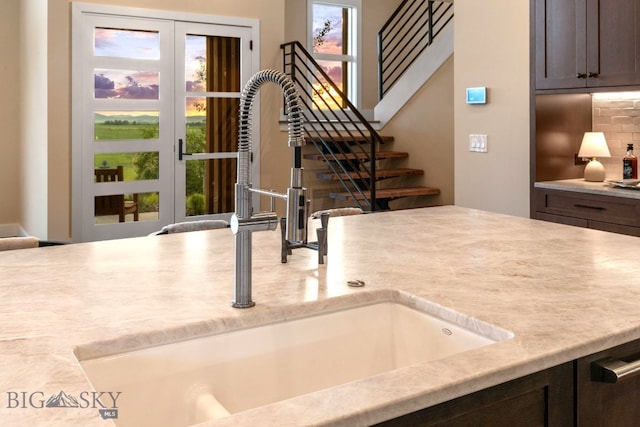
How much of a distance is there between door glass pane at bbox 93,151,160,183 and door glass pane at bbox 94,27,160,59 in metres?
0.93

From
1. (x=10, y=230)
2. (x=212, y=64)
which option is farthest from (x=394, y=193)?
(x=10, y=230)

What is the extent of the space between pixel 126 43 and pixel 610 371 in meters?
5.77

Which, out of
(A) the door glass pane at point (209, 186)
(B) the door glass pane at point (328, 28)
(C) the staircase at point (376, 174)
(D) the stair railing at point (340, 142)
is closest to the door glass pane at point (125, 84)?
(A) the door glass pane at point (209, 186)

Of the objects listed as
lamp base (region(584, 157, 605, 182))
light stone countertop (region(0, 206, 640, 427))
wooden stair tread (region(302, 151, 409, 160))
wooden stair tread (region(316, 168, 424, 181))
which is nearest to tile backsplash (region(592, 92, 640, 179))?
lamp base (region(584, 157, 605, 182))

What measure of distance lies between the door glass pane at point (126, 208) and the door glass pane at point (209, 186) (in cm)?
36

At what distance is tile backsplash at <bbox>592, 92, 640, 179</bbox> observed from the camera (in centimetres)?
409

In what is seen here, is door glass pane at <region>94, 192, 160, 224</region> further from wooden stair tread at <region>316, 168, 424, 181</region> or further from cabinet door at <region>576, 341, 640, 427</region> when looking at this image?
cabinet door at <region>576, 341, 640, 427</region>

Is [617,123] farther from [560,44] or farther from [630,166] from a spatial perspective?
[560,44]

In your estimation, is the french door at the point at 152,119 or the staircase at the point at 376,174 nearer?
the french door at the point at 152,119

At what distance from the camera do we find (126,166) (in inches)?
244

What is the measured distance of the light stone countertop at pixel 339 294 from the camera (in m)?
0.95

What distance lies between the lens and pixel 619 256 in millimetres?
1829

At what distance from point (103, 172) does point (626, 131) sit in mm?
4454

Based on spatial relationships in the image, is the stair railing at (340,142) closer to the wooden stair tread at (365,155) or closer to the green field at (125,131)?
the wooden stair tread at (365,155)
